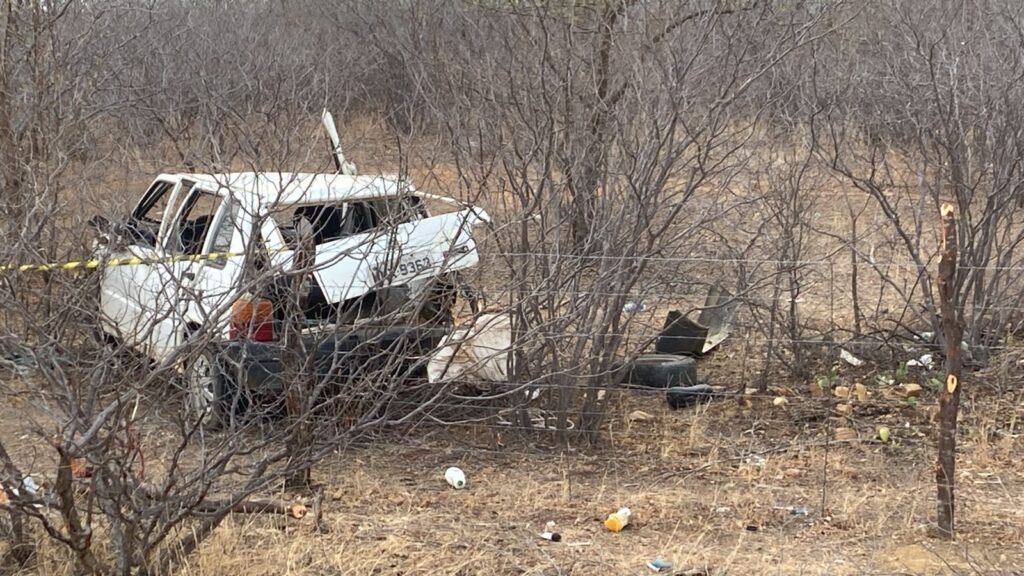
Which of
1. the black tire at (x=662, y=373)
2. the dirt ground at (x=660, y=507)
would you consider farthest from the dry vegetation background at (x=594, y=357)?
the black tire at (x=662, y=373)

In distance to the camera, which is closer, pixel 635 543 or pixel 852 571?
pixel 852 571

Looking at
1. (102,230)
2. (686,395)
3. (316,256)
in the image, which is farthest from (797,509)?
(102,230)

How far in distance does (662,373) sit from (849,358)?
1476 millimetres

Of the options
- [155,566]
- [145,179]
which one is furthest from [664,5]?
[145,179]

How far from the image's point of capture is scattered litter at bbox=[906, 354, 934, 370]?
7.17m

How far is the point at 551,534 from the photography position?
15.4ft

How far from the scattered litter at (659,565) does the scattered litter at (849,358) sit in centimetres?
347

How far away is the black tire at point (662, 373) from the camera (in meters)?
6.75

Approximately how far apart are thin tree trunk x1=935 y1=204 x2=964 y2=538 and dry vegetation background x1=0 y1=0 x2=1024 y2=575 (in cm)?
24

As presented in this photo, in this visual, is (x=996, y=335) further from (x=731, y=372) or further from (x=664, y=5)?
(x=664, y=5)

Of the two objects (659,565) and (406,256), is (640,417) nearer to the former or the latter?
(406,256)

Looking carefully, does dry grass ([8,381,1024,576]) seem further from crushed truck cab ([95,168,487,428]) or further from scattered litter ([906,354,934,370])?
crushed truck cab ([95,168,487,428])

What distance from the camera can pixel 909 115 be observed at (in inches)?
276

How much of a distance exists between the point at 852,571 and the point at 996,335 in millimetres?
3624
